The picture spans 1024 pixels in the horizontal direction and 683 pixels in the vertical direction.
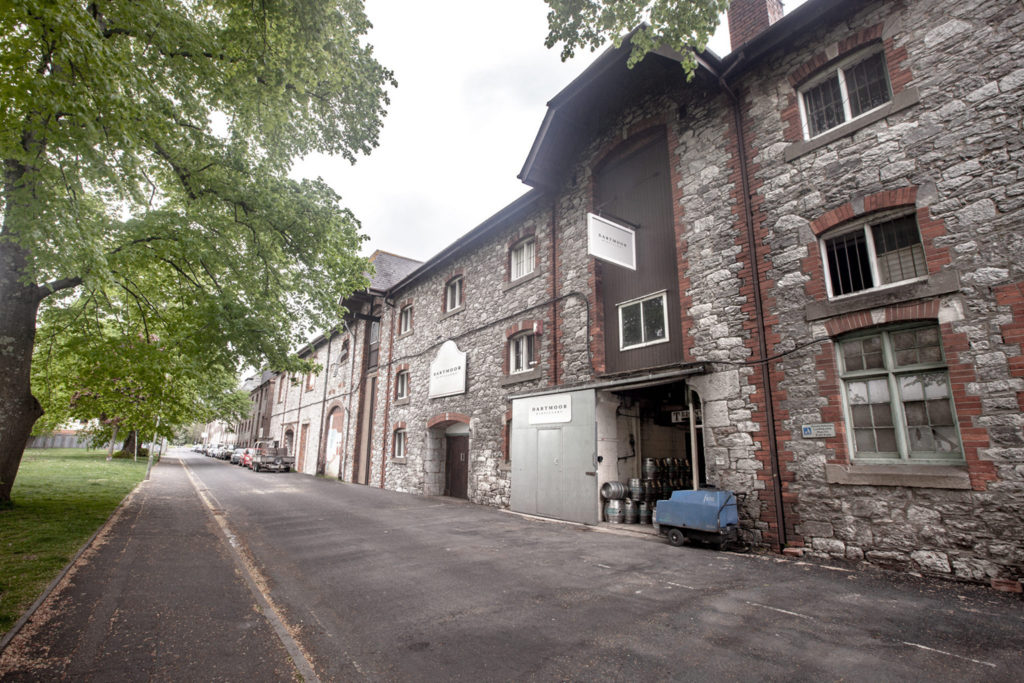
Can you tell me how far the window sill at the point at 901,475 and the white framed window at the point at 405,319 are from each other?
16.1 meters

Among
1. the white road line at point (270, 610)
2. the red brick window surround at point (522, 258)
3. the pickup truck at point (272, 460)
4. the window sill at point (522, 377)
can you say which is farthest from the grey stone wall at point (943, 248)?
the pickup truck at point (272, 460)

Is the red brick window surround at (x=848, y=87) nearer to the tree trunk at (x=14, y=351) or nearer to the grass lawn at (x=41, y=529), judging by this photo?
the grass lawn at (x=41, y=529)

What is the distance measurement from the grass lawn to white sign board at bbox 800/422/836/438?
9.38m

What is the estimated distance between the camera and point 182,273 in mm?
10867

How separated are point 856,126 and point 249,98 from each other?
10.7 m

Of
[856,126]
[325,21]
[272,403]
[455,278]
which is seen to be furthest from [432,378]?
[272,403]

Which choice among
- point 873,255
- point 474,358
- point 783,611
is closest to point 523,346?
point 474,358

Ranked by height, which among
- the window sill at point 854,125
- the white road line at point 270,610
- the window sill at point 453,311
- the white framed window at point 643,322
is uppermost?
the window sill at point 854,125

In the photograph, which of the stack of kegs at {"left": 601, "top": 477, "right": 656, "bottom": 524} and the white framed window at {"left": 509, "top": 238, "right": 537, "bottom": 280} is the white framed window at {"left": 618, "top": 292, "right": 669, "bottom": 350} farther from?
the white framed window at {"left": 509, "top": 238, "right": 537, "bottom": 280}

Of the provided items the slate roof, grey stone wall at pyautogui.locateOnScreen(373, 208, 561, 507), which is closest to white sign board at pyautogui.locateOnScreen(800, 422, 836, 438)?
grey stone wall at pyautogui.locateOnScreen(373, 208, 561, 507)

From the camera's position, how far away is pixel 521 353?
13758 mm

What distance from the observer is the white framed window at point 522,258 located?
46.8 ft

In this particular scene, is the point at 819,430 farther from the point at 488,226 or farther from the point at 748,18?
the point at 488,226

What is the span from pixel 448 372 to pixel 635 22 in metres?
12.2
